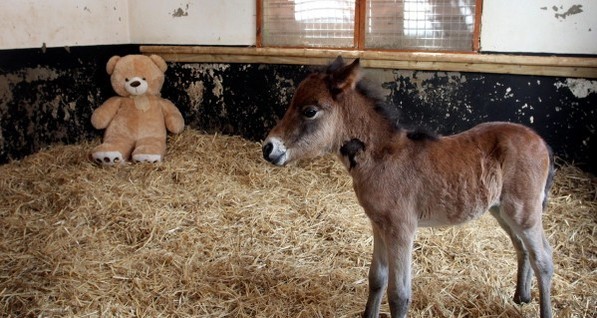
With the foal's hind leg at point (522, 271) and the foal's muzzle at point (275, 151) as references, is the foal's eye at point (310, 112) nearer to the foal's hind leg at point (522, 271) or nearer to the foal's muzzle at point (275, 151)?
the foal's muzzle at point (275, 151)

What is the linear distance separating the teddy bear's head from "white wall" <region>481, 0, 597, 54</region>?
3169 mm

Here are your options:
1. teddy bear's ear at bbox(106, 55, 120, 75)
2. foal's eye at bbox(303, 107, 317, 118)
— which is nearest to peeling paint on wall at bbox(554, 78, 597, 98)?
foal's eye at bbox(303, 107, 317, 118)

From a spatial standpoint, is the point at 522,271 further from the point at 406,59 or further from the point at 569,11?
the point at 569,11

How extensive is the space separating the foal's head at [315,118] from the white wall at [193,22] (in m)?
2.97

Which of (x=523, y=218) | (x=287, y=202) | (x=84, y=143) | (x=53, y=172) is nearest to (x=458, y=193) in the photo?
(x=523, y=218)

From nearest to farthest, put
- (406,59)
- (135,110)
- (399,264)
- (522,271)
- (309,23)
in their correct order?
(399,264) < (522,271) < (406,59) < (309,23) < (135,110)

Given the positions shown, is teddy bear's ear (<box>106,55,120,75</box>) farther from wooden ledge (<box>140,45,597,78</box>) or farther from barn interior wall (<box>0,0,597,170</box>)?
wooden ledge (<box>140,45,597,78</box>)

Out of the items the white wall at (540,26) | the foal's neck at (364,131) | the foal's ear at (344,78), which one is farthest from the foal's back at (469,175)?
the white wall at (540,26)

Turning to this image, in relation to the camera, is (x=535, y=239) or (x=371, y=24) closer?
(x=535, y=239)

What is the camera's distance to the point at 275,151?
2373 millimetres

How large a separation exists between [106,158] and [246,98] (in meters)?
1.53

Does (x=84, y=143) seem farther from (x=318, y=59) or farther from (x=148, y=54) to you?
(x=318, y=59)

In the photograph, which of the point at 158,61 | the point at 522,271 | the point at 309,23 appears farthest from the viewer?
the point at 158,61

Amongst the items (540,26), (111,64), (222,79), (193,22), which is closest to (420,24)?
(540,26)
